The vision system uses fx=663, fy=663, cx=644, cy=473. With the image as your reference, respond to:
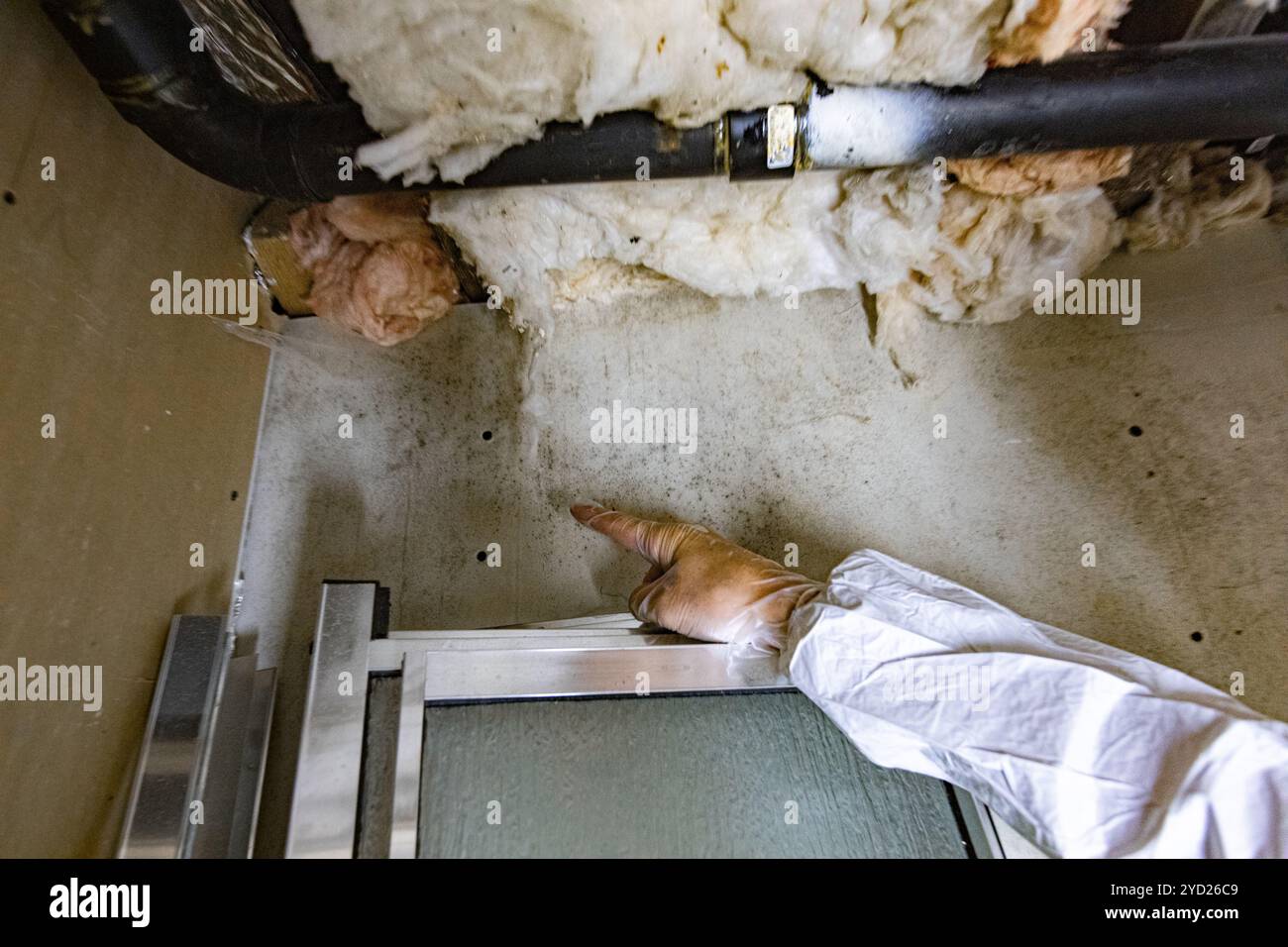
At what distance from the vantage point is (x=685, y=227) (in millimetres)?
1257

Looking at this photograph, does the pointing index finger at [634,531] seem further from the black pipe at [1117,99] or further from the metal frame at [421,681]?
the black pipe at [1117,99]

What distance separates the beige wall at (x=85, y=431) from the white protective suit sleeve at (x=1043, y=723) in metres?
0.89

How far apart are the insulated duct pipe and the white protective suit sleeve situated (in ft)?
2.23

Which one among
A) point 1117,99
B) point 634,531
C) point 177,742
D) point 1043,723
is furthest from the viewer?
point 634,531

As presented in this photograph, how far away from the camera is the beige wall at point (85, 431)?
749 mm

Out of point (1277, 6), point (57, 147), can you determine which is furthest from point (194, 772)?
point (1277, 6)

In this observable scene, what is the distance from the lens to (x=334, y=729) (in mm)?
818

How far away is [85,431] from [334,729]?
50cm

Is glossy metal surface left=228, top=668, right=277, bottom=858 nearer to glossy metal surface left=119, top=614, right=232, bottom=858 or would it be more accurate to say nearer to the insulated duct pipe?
glossy metal surface left=119, top=614, right=232, bottom=858

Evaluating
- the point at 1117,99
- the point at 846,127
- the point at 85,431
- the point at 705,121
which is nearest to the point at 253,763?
the point at 85,431

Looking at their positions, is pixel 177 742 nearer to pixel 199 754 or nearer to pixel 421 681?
pixel 199 754
